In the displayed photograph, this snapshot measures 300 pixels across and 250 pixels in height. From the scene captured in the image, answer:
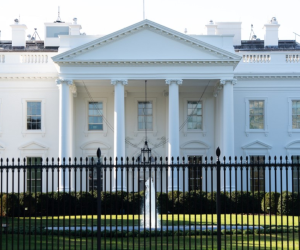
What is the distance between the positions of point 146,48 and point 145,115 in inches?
220

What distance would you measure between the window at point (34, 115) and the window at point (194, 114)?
9.39m

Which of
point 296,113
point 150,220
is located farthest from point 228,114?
point 150,220

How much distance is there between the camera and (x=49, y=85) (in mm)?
40000

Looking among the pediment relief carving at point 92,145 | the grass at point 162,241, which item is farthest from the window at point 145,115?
the grass at point 162,241

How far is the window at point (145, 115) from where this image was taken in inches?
1610

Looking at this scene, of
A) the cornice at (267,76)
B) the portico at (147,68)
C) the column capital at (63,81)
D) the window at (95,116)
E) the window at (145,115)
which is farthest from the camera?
the window at (145,115)

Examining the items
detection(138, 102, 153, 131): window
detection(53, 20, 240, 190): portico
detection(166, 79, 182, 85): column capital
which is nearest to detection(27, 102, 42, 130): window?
detection(53, 20, 240, 190): portico

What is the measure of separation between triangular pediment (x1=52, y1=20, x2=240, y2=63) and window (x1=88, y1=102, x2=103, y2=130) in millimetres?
4895

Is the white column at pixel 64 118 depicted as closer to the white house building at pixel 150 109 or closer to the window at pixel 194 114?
the white house building at pixel 150 109

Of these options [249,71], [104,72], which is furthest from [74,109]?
[249,71]

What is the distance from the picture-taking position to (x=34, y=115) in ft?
131

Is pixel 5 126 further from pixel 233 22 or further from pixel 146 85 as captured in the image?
pixel 233 22

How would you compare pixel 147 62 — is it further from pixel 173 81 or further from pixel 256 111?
pixel 256 111

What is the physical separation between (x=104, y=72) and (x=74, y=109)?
15.4 ft
